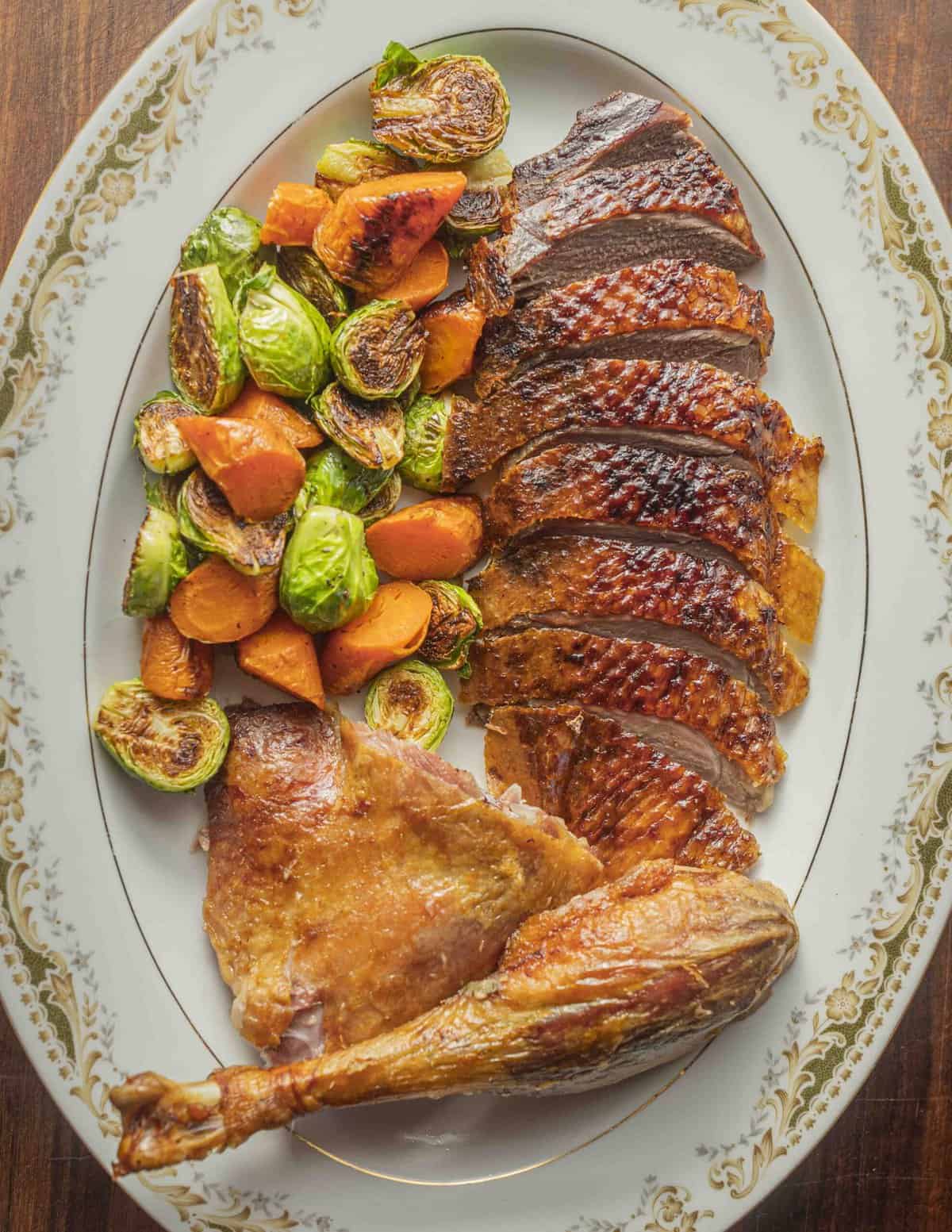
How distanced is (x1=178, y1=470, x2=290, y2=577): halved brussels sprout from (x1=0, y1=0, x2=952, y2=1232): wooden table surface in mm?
1161

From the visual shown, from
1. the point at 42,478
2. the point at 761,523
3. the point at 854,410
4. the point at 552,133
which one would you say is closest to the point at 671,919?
the point at 761,523

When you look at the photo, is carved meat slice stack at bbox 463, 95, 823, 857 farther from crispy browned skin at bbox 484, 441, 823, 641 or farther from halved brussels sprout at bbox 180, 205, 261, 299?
halved brussels sprout at bbox 180, 205, 261, 299

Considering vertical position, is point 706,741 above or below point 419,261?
below

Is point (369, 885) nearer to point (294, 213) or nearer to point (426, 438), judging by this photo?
point (426, 438)

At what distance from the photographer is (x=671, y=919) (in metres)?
2.81

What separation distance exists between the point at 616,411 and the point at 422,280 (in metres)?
0.72

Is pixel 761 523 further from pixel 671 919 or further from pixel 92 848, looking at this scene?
pixel 92 848

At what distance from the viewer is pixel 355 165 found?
3166mm

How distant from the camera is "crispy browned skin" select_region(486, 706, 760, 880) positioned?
314cm

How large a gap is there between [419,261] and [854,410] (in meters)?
1.48

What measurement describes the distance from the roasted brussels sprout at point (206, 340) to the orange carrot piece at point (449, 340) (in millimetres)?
569

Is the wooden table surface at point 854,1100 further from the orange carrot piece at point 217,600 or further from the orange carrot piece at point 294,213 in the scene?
the orange carrot piece at point 217,600

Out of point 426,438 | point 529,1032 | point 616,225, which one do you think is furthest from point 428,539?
point 529,1032

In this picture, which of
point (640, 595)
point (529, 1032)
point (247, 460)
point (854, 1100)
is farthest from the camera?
point (854, 1100)
